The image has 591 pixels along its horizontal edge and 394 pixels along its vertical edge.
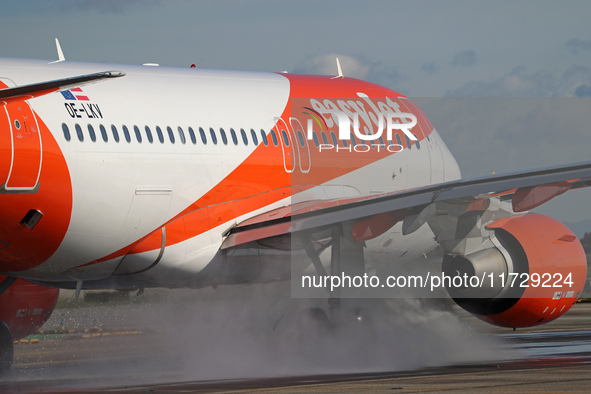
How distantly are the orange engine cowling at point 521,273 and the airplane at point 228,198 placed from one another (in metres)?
0.02

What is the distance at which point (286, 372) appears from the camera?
14016 millimetres

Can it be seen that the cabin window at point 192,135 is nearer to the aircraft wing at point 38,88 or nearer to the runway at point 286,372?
the aircraft wing at point 38,88

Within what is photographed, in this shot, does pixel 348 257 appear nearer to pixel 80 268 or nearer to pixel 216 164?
pixel 216 164

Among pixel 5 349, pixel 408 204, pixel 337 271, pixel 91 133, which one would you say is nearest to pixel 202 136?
pixel 91 133

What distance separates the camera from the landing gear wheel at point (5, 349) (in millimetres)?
15523

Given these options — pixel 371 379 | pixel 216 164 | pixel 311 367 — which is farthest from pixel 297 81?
pixel 371 379

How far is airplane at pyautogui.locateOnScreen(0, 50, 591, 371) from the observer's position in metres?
13.0

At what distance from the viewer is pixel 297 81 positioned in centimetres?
1706

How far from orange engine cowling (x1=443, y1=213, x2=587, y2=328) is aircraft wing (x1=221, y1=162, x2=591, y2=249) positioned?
75cm

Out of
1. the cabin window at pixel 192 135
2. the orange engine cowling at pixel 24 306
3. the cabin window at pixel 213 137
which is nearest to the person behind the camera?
the cabin window at pixel 192 135

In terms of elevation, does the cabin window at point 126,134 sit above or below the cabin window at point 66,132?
above

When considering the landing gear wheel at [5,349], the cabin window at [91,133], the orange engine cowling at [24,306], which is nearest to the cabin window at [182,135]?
the cabin window at [91,133]

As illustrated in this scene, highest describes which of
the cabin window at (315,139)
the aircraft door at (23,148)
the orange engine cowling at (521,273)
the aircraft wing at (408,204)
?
the cabin window at (315,139)

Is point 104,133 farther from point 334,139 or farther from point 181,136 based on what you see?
point 334,139
